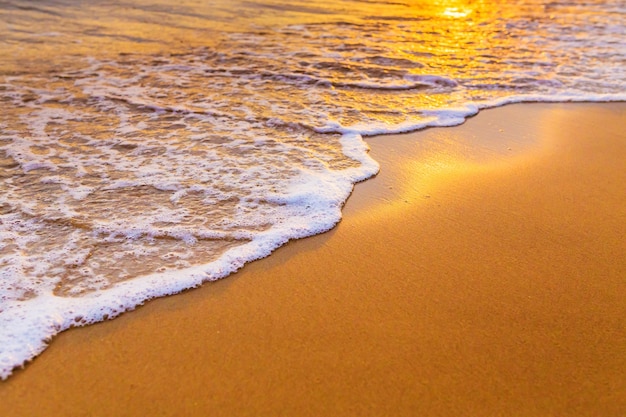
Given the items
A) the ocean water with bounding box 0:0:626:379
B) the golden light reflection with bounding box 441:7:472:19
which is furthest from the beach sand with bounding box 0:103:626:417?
the golden light reflection with bounding box 441:7:472:19

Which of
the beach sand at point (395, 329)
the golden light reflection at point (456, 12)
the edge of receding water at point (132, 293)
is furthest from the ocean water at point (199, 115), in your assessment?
the golden light reflection at point (456, 12)

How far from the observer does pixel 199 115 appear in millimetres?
4133

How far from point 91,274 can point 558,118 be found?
351cm

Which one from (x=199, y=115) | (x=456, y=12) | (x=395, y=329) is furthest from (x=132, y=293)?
(x=456, y=12)

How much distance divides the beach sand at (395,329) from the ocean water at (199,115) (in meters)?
0.19

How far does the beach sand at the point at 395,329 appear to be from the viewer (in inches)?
70.2

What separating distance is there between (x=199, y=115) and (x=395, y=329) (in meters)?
2.63

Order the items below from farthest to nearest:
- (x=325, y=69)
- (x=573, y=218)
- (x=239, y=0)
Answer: (x=239, y=0) → (x=325, y=69) → (x=573, y=218)

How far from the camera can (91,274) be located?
2346 mm

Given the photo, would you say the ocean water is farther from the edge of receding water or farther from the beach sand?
the beach sand

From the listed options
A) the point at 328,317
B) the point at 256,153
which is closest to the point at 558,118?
the point at 256,153

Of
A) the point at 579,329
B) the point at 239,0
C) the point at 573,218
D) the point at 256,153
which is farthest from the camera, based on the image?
the point at 239,0

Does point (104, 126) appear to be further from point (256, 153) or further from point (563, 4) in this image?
point (563, 4)

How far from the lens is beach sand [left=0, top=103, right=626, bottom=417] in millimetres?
1784
